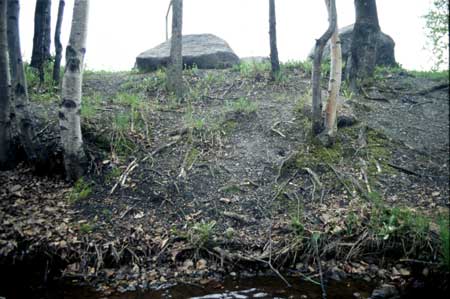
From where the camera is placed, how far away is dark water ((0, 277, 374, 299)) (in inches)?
167

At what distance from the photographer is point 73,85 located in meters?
5.95

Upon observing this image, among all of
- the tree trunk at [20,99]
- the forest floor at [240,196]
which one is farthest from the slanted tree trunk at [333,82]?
the tree trunk at [20,99]

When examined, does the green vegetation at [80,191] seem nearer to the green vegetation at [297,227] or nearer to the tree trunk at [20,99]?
the tree trunk at [20,99]

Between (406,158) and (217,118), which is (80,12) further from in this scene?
(406,158)

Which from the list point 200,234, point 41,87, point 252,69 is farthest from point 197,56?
point 200,234

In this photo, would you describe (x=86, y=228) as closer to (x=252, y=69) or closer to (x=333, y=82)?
(x=333, y=82)

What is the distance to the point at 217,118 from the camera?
26.7 ft

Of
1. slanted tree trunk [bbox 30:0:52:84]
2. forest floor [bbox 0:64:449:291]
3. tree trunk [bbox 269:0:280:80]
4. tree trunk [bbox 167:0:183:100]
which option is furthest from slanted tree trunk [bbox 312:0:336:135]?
slanted tree trunk [bbox 30:0:52:84]

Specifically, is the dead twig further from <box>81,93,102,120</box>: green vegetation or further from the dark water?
<box>81,93,102,120</box>: green vegetation

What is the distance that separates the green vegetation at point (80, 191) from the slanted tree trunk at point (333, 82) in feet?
13.7

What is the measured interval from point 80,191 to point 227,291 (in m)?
3.01

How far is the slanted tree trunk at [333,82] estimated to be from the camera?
643 centimetres

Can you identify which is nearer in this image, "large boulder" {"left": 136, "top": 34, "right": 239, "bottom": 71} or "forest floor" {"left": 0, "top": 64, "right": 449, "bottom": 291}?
"forest floor" {"left": 0, "top": 64, "right": 449, "bottom": 291}

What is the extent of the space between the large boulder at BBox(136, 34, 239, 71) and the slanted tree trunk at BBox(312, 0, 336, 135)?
5.83 m
